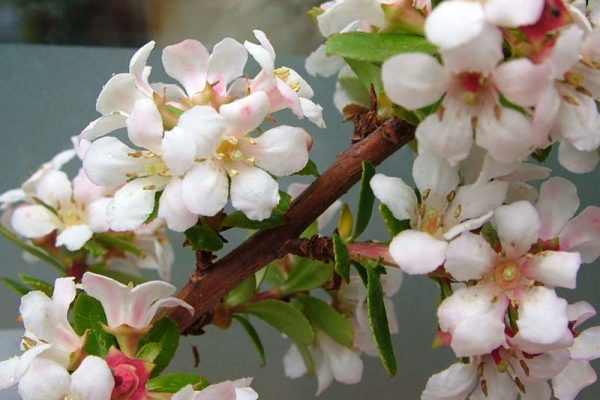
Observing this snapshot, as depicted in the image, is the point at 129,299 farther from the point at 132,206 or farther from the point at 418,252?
the point at 418,252

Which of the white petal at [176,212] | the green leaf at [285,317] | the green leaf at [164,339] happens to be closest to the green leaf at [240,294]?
the green leaf at [285,317]

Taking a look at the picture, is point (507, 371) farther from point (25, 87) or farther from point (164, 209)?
point (25, 87)

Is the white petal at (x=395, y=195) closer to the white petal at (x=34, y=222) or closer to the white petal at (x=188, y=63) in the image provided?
the white petal at (x=188, y=63)

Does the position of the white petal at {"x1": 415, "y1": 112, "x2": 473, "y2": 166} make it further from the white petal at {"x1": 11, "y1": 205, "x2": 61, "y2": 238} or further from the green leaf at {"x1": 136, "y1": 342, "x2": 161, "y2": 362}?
the white petal at {"x1": 11, "y1": 205, "x2": 61, "y2": 238}

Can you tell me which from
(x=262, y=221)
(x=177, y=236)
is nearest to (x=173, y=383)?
(x=262, y=221)

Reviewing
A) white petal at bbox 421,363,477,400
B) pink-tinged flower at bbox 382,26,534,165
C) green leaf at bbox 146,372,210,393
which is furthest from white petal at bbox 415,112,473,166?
green leaf at bbox 146,372,210,393

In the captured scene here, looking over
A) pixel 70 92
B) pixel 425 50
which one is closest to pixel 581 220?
pixel 425 50
